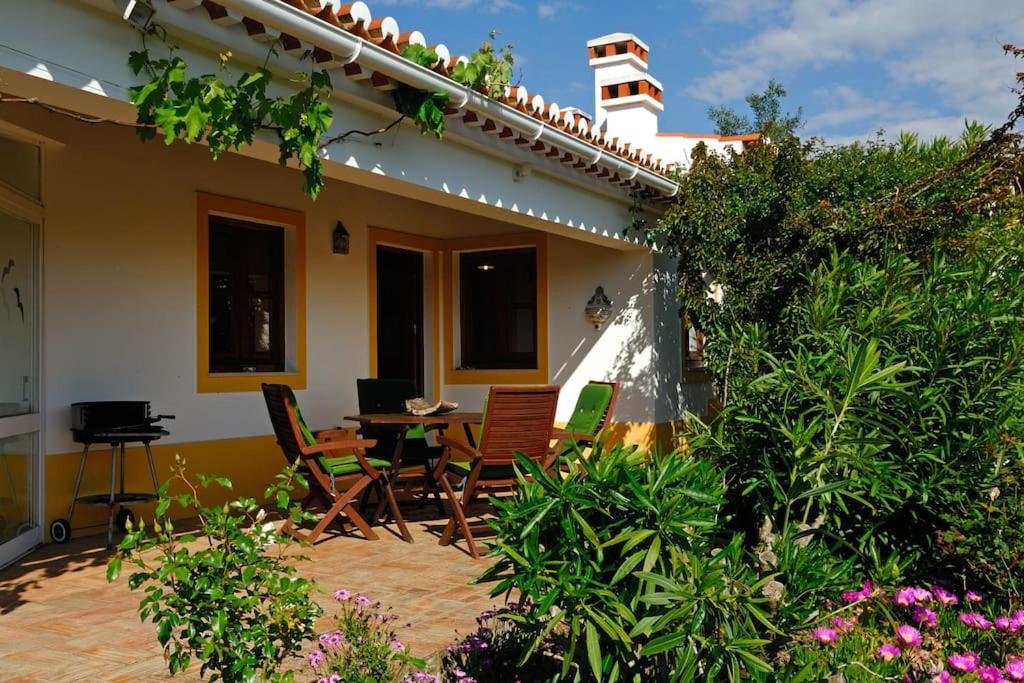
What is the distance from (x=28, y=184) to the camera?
572 cm

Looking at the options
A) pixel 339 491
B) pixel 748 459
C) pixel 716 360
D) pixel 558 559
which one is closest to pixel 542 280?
pixel 716 360

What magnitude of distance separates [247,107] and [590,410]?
13.3 feet

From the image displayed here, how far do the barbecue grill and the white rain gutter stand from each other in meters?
2.81

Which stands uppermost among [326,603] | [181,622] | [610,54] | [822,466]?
[610,54]

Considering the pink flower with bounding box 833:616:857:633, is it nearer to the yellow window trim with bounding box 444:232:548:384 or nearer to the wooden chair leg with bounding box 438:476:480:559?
the wooden chair leg with bounding box 438:476:480:559

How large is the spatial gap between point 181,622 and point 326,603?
2174 millimetres

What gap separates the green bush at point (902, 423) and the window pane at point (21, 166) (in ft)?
14.8

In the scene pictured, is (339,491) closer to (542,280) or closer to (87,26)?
(87,26)

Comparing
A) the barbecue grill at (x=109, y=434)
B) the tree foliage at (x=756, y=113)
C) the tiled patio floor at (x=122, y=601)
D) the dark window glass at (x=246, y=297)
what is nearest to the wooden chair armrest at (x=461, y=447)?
the tiled patio floor at (x=122, y=601)

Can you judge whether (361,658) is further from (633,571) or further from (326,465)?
(326,465)

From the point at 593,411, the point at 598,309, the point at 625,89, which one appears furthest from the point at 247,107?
the point at 625,89

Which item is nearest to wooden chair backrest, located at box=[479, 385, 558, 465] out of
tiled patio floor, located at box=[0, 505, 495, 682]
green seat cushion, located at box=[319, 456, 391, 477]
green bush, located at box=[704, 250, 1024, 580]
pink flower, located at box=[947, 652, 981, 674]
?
tiled patio floor, located at box=[0, 505, 495, 682]

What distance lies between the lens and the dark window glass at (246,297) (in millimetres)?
7414

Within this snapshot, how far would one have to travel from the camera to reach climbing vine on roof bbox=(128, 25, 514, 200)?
3.89m
